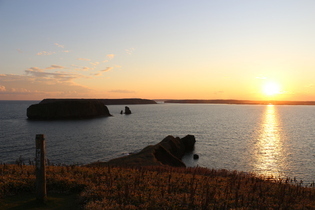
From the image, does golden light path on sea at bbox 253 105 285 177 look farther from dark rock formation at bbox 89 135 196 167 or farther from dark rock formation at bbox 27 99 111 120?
dark rock formation at bbox 27 99 111 120

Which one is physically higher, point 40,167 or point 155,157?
point 40,167

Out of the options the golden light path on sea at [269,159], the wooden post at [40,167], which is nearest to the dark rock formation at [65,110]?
the golden light path on sea at [269,159]

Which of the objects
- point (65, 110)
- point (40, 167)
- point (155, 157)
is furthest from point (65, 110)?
point (40, 167)

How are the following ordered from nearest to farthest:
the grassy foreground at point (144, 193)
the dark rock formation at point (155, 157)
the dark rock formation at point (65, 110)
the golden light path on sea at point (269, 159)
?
the grassy foreground at point (144, 193), the dark rock formation at point (155, 157), the golden light path on sea at point (269, 159), the dark rock formation at point (65, 110)

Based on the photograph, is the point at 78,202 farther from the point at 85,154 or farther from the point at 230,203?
the point at 85,154

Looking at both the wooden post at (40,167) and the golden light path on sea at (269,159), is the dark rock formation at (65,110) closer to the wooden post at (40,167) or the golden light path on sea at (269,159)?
the golden light path on sea at (269,159)

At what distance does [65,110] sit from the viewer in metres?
124

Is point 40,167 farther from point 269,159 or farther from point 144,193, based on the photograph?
point 269,159

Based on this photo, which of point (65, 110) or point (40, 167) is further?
A: point (65, 110)

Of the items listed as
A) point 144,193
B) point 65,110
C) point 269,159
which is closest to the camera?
point 144,193

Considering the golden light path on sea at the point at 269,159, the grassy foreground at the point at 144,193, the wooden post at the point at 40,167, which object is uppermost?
the wooden post at the point at 40,167

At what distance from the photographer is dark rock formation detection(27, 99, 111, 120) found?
11687 cm

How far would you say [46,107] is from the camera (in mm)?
119500

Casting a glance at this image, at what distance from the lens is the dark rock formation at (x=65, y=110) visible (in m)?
117
